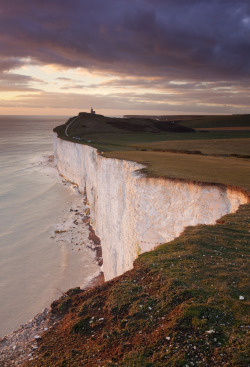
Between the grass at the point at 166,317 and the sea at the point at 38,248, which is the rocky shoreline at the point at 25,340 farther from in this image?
the sea at the point at 38,248

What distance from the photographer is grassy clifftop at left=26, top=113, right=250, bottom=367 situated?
3707mm

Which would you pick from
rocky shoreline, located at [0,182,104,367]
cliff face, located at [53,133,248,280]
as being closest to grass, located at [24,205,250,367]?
rocky shoreline, located at [0,182,104,367]

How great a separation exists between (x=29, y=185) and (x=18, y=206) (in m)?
8.71

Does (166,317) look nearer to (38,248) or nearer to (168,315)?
(168,315)

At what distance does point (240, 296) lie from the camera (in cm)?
457

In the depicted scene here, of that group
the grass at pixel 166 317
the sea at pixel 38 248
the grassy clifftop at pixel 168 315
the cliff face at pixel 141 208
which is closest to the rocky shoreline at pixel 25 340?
the grassy clifftop at pixel 168 315

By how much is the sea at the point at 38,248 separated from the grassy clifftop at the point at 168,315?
8539 millimetres

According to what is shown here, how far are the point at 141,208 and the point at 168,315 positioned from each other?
29.1ft

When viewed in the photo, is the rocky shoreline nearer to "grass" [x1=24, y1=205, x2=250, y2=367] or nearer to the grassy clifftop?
the grassy clifftop

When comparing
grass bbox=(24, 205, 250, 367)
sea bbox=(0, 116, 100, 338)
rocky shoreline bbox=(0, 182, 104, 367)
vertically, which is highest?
grass bbox=(24, 205, 250, 367)

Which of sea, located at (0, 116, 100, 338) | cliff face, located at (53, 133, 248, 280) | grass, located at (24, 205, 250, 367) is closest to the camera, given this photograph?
grass, located at (24, 205, 250, 367)

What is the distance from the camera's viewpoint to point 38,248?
19.8 metres

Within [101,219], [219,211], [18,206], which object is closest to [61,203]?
[18,206]

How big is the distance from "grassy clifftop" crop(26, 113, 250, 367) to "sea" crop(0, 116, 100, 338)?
854cm
